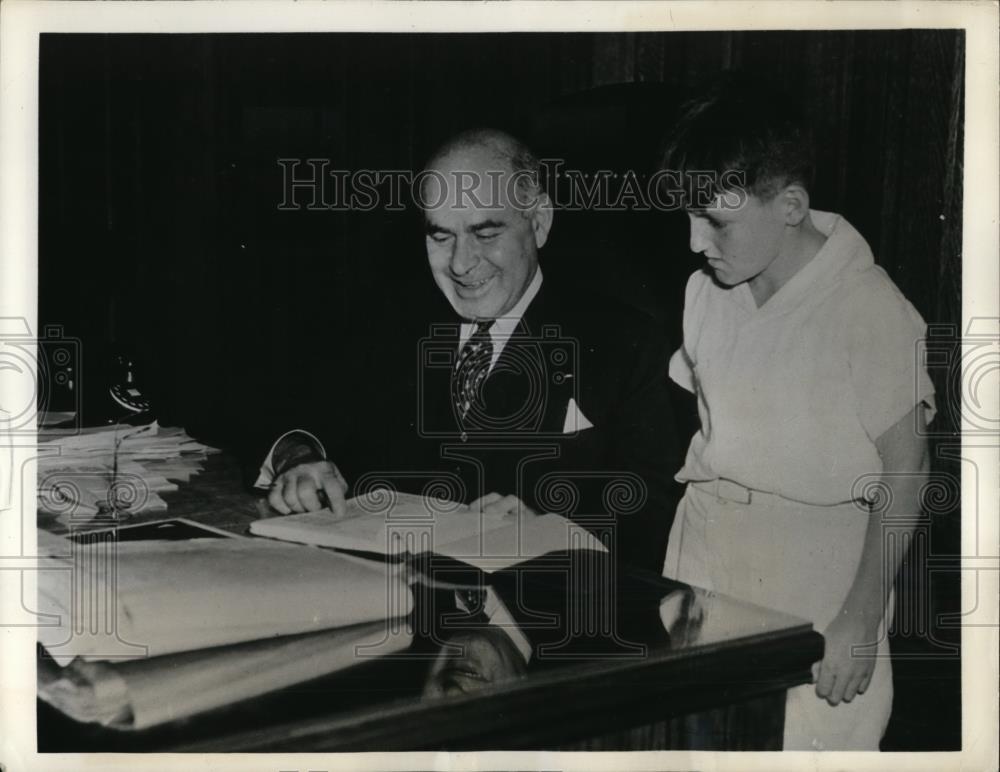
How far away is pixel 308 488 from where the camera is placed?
2012mm

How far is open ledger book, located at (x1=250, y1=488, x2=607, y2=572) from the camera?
1.97 metres

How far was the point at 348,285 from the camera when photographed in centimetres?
202

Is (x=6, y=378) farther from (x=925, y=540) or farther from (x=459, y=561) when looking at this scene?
(x=925, y=540)

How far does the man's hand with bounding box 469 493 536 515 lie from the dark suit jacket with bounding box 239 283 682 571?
0.01 m

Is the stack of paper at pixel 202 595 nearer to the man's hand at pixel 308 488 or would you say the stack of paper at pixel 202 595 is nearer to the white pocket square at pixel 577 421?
the man's hand at pixel 308 488

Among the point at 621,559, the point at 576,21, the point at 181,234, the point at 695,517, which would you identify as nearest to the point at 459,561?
the point at 621,559

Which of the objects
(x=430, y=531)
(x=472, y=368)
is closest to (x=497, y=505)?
(x=430, y=531)

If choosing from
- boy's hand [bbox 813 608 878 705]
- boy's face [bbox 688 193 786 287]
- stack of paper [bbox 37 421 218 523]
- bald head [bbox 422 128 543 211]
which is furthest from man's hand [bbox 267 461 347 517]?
boy's hand [bbox 813 608 878 705]

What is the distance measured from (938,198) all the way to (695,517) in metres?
0.78

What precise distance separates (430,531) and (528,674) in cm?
34

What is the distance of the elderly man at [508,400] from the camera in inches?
79.1

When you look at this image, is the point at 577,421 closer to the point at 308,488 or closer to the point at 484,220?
the point at 484,220

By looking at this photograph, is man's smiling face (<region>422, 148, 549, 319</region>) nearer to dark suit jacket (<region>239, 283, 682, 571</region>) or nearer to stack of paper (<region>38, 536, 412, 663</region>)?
dark suit jacket (<region>239, 283, 682, 571</region>)

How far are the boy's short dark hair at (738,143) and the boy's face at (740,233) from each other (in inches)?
0.9
